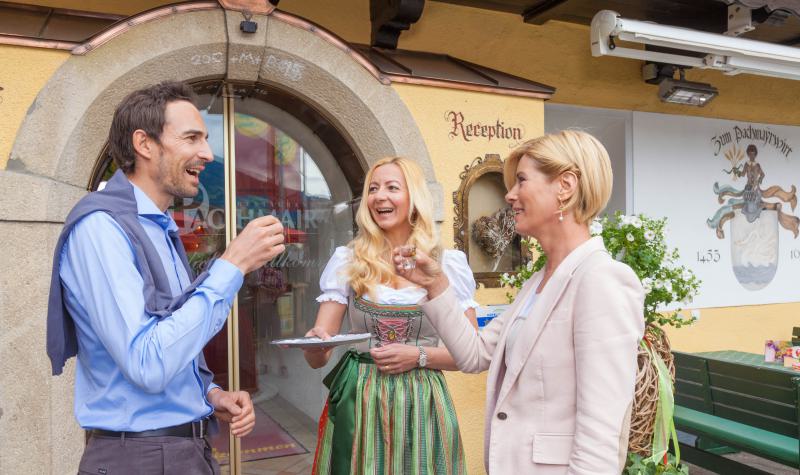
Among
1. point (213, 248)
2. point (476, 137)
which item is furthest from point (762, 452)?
point (213, 248)

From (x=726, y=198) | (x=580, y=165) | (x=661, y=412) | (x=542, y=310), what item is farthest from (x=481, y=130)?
(x=726, y=198)

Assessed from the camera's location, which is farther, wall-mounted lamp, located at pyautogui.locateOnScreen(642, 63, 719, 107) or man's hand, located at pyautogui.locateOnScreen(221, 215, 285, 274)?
wall-mounted lamp, located at pyautogui.locateOnScreen(642, 63, 719, 107)

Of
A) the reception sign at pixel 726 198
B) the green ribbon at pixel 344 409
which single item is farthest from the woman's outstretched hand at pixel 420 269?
the reception sign at pixel 726 198

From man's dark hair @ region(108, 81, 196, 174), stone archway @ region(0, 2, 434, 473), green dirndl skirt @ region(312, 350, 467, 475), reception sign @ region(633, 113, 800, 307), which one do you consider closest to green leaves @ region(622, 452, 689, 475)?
green dirndl skirt @ region(312, 350, 467, 475)

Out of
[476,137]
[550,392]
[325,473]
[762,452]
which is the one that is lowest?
[762,452]

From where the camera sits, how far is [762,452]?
144 inches

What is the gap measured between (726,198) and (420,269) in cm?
552

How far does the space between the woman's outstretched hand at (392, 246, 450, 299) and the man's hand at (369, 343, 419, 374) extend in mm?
531

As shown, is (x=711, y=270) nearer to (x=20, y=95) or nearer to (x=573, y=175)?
(x=573, y=175)

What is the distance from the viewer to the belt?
1.56m

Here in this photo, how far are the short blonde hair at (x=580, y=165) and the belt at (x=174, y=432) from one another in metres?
1.17

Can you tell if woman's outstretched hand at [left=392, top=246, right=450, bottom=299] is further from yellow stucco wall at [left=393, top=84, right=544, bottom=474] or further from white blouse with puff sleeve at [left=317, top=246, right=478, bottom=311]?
yellow stucco wall at [left=393, top=84, right=544, bottom=474]

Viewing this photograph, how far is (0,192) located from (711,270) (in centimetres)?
595

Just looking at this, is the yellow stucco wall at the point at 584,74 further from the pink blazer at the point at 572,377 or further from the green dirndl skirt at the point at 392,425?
the pink blazer at the point at 572,377
